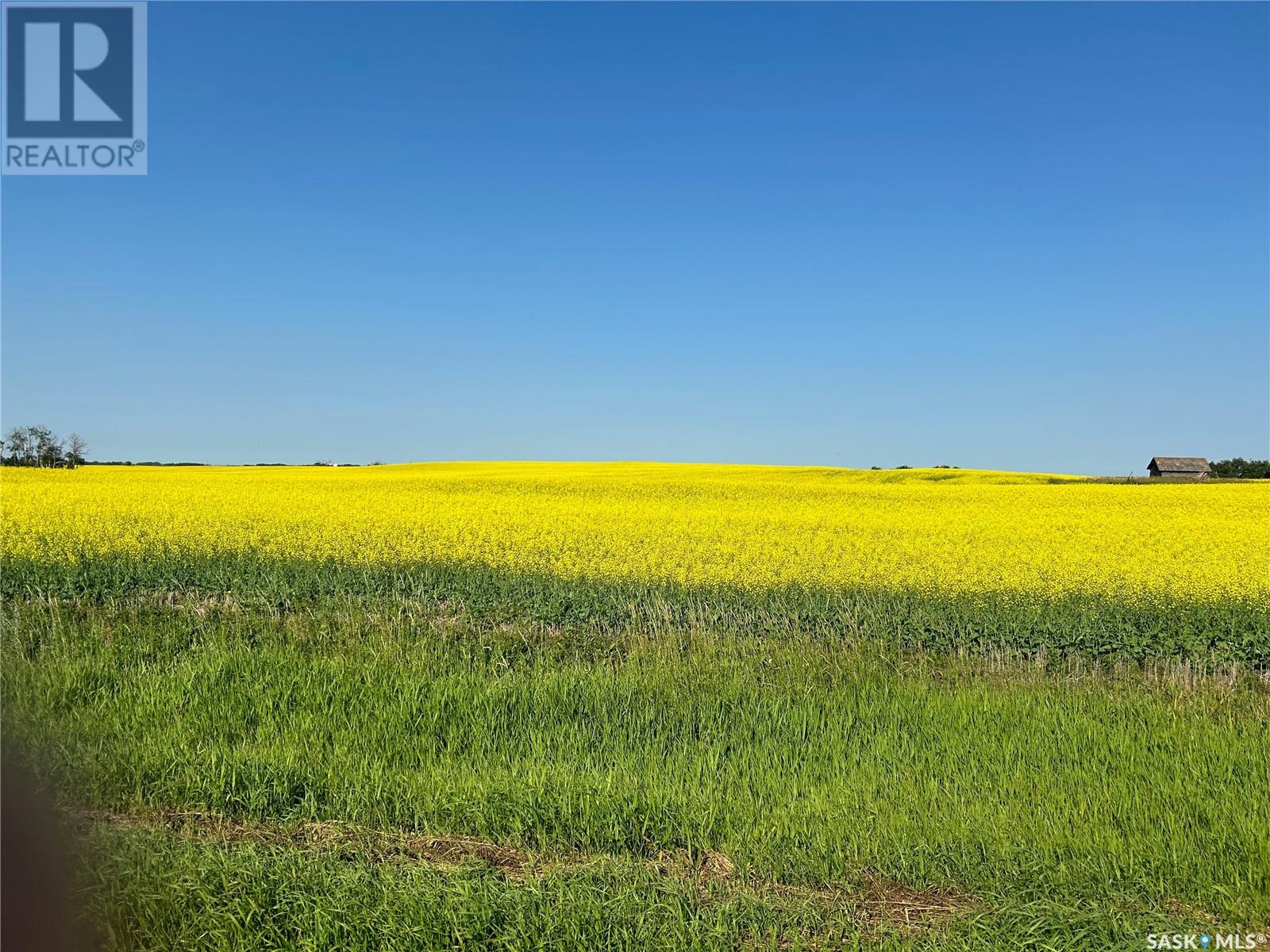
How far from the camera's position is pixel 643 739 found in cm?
644

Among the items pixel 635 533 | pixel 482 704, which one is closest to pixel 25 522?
pixel 635 533

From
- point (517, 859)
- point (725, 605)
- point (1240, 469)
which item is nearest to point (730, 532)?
point (725, 605)

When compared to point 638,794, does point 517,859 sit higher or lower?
lower

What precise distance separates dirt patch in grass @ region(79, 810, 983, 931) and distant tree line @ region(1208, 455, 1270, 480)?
194 feet

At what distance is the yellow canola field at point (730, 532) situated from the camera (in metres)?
13.2

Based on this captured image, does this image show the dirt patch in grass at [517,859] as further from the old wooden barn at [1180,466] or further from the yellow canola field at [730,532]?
the old wooden barn at [1180,466]

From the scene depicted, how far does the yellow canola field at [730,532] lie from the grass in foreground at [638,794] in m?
4.39

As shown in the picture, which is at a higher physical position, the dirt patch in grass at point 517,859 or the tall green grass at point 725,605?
the tall green grass at point 725,605

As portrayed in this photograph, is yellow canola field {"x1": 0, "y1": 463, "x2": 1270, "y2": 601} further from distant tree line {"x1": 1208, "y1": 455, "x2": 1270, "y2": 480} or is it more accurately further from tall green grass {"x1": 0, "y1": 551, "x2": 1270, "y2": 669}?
distant tree line {"x1": 1208, "y1": 455, "x2": 1270, "y2": 480}

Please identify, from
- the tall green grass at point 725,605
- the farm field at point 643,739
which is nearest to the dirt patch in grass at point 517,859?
the farm field at point 643,739

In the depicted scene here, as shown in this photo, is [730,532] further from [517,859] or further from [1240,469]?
[1240,469]

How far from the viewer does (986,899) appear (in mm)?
4312

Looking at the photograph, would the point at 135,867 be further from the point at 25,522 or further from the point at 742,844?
the point at 25,522

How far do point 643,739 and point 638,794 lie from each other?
122 centimetres
